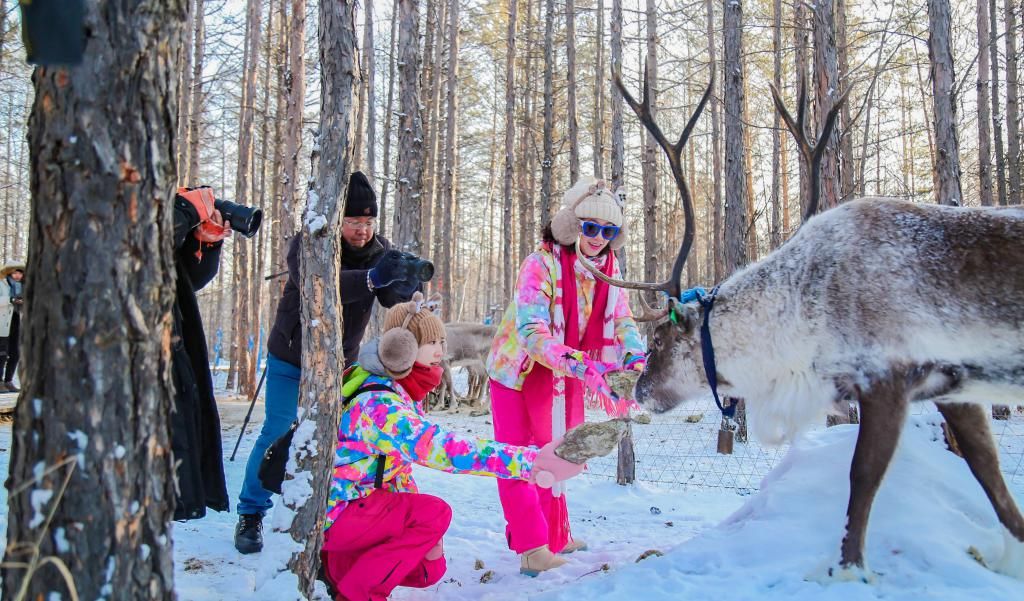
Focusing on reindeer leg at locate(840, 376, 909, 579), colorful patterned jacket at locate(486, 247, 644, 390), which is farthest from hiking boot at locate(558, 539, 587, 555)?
reindeer leg at locate(840, 376, 909, 579)

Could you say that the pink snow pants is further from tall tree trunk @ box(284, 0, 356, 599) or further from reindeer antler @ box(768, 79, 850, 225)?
reindeer antler @ box(768, 79, 850, 225)

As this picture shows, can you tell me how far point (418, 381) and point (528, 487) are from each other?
812 mm

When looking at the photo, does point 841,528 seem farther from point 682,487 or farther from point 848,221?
point 682,487

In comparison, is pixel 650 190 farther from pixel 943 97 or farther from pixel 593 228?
pixel 593 228

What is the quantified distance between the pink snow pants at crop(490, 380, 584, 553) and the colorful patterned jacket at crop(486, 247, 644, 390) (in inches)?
3.9

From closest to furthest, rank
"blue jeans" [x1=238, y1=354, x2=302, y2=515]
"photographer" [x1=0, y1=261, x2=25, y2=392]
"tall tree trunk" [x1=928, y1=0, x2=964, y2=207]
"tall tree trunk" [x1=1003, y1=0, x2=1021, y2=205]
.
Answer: "blue jeans" [x1=238, y1=354, x2=302, y2=515]
"tall tree trunk" [x1=928, y1=0, x2=964, y2=207]
"photographer" [x1=0, y1=261, x2=25, y2=392]
"tall tree trunk" [x1=1003, y1=0, x2=1021, y2=205]

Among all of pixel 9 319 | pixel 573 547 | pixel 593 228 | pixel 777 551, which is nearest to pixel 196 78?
pixel 9 319

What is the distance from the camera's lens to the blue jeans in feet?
10.9

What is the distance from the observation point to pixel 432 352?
278 cm

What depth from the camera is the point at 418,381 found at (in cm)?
278

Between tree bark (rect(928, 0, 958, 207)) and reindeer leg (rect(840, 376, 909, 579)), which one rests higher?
tree bark (rect(928, 0, 958, 207))

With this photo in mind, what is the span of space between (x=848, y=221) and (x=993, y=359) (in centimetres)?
68

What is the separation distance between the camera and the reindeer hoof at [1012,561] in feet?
7.69

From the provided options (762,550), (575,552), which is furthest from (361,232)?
(762,550)
